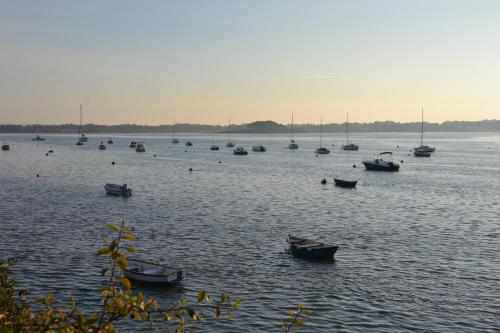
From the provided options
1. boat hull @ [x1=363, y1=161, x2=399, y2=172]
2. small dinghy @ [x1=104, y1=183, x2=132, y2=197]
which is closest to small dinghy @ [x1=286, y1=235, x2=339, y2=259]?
small dinghy @ [x1=104, y1=183, x2=132, y2=197]

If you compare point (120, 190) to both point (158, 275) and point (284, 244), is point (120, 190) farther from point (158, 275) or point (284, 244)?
point (158, 275)

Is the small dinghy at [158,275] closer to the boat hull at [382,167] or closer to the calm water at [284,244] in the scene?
the calm water at [284,244]

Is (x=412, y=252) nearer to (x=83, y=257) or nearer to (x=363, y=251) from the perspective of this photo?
(x=363, y=251)

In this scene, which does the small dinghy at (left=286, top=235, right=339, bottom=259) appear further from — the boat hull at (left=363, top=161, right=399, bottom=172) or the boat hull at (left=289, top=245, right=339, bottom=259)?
the boat hull at (left=363, top=161, right=399, bottom=172)

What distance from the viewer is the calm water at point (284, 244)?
39.3 metres

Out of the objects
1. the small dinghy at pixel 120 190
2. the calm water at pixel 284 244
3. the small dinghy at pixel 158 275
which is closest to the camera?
the calm water at pixel 284 244

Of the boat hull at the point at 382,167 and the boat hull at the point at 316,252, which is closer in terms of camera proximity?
the boat hull at the point at 316,252

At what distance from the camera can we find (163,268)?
1735 inches

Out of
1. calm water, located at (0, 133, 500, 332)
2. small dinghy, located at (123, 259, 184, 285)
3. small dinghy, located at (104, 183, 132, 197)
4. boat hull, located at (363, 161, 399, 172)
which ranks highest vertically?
boat hull, located at (363, 161, 399, 172)

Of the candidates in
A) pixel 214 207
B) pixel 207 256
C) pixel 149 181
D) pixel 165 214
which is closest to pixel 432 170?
pixel 149 181

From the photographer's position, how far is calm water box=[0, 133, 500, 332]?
3928cm

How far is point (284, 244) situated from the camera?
193ft

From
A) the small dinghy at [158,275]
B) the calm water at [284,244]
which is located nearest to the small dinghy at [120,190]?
the calm water at [284,244]

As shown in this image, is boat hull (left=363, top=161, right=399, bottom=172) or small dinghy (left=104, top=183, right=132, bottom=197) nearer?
small dinghy (left=104, top=183, right=132, bottom=197)
